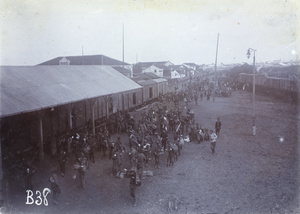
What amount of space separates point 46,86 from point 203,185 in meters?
9.35

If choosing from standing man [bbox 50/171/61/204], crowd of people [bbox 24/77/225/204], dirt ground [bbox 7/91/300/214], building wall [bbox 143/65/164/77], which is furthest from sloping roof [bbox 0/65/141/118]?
building wall [bbox 143/65/164/77]

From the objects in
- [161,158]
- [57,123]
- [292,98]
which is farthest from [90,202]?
[292,98]

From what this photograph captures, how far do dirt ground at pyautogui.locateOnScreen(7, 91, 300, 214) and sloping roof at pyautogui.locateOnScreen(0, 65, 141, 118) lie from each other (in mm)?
3152

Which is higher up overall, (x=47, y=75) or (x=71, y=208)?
(x=47, y=75)

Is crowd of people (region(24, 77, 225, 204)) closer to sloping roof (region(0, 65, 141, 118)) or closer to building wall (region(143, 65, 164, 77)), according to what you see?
sloping roof (region(0, 65, 141, 118))

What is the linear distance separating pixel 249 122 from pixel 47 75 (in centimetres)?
1635

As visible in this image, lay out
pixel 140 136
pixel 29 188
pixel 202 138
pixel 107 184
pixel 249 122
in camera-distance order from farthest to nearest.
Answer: pixel 249 122, pixel 202 138, pixel 140 136, pixel 107 184, pixel 29 188

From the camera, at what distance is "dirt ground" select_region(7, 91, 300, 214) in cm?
873

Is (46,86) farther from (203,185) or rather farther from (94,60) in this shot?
(94,60)

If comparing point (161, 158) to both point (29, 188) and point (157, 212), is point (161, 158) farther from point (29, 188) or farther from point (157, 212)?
point (29, 188)

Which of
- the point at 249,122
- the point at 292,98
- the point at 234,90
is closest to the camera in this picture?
the point at 249,122

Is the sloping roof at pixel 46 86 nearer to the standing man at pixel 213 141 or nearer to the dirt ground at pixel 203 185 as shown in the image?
the dirt ground at pixel 203 185

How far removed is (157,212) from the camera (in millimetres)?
8602

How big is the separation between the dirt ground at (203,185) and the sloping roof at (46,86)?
10.3 ft
